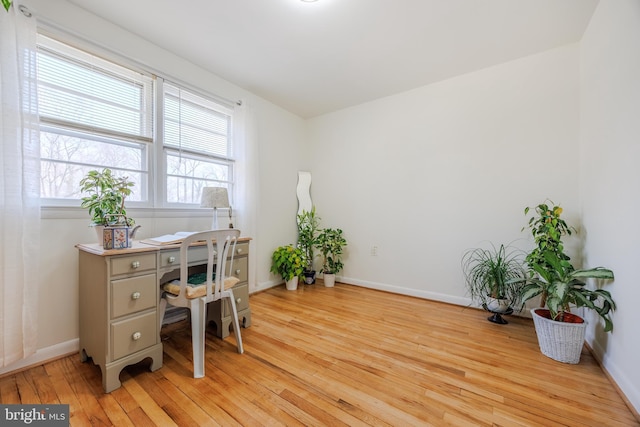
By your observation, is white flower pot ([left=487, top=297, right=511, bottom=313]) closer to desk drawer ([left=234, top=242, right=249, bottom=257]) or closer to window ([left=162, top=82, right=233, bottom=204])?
desk drawer ([left=234, top=242, right=249, bottom=257])

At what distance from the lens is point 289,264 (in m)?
3.28

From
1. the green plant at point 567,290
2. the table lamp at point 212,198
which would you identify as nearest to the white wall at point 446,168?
the green plant at point 567,290

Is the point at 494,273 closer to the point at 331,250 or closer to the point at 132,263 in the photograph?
the point at 331,250

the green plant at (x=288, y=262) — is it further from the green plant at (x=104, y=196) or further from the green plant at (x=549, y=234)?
the green plant at (x=549, y=234)

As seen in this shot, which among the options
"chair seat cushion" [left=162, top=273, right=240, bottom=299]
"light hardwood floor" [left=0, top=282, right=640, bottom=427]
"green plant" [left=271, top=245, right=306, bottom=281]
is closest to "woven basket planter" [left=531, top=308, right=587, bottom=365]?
"light hardwood floor" [left=0, top=282, right=640, bottom=427]

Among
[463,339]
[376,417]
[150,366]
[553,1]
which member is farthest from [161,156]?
[553,1]

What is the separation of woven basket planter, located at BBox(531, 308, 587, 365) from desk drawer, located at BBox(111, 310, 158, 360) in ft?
8.93

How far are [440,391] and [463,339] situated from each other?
77cm

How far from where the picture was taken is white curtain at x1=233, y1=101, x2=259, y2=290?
2955 mm

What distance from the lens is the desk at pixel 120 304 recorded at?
144 centimetres

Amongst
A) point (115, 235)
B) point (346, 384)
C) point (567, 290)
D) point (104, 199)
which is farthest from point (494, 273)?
point (104, 199)

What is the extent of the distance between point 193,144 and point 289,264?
182 centimetres

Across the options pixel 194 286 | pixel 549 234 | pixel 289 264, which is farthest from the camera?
pixel 289 264

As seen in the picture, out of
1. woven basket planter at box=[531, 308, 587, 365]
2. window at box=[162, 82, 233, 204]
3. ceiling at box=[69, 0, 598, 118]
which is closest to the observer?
woven basket planter at box=[531, 308, 587, 365]
